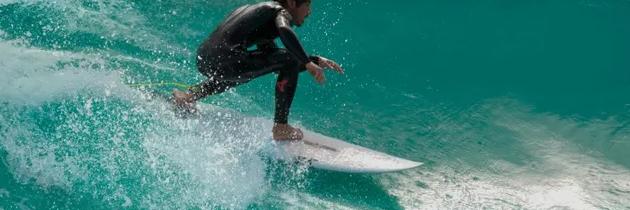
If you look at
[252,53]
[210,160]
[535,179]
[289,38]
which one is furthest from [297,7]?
[535,179]

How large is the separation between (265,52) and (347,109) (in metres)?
1.56

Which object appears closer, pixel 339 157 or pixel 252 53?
pixel 252 53

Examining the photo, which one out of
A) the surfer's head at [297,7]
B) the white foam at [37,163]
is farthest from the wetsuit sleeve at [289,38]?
the white foam at [37,163]

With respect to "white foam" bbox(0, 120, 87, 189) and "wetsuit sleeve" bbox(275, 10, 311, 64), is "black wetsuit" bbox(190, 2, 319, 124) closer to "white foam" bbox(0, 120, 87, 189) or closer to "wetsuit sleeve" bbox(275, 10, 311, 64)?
"wetsuit sleeve" bbox(275, 10, 311, 64)

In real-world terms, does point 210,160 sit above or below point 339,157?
below

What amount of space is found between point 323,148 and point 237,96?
1.31 meters

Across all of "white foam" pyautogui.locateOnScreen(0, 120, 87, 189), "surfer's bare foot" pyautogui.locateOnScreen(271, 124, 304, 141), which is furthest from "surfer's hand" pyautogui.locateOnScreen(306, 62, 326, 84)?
→ "white foam" pyautogui.locateOnScreen(0, 120, 87, 189)

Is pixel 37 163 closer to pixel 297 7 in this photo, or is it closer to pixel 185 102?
pixel 185 102

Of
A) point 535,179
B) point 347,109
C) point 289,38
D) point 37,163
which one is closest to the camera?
point 37,163

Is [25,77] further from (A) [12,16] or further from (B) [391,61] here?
(B) [391,61]

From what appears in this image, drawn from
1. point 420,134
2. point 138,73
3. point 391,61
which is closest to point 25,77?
point 138,73

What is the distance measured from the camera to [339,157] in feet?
15.6

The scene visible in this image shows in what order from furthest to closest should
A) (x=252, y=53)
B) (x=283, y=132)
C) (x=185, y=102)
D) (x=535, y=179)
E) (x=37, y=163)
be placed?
(x=535, y=179)
(x=185, y=102)
(x=283, y=132)
(x=252, y=53)
(x=37, y=163)

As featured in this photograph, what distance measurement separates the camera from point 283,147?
4.68m
